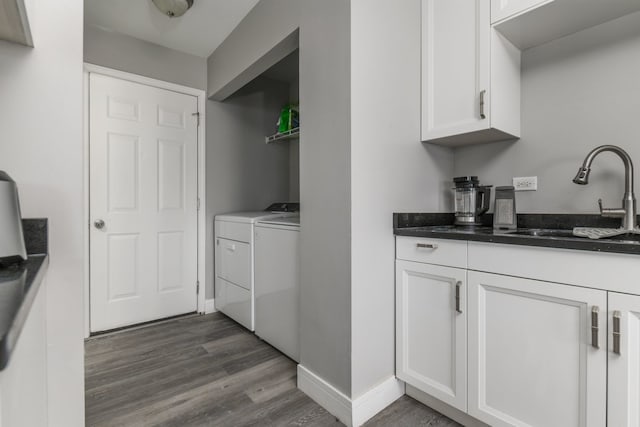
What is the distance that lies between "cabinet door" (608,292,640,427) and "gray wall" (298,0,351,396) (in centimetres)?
88

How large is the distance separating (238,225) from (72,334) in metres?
1.40

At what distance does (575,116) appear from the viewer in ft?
4.96

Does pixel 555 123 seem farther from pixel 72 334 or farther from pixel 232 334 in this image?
pixel 232 334

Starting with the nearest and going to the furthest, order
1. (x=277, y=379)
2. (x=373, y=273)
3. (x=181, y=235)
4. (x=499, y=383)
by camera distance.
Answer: (x=499, y=383) < (x=373, y=273) < (x=277, y=379) < (x=181, y=235)

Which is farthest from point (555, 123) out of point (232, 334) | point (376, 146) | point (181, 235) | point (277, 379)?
point (181, 235)

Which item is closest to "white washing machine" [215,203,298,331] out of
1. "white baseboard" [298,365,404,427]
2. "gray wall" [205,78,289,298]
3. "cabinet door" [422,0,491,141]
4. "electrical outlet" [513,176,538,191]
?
"gray wall" [205,78,289,298]

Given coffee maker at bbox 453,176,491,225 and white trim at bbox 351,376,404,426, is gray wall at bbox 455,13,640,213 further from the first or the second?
white trim at bbox 351,376,404,426

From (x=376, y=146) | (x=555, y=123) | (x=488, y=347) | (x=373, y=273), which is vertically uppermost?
(x=555, y=123)

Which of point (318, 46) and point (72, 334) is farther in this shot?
point (318, 46)

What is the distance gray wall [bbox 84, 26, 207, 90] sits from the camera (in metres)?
2.30

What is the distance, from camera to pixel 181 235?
107 inches

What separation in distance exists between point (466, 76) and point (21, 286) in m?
1.82

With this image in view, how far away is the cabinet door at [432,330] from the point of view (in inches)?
52.0

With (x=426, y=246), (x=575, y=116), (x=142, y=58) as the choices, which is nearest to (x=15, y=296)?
(x=426, y=246)
